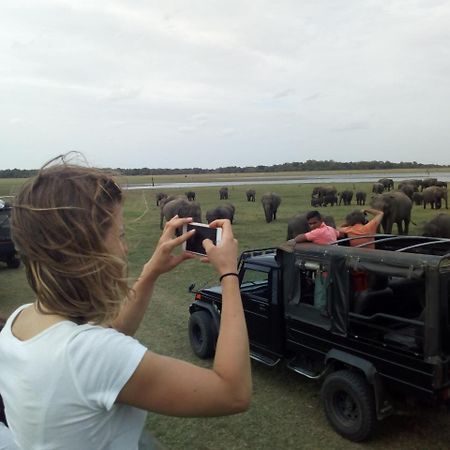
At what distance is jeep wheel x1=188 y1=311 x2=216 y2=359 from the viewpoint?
22.4 ft

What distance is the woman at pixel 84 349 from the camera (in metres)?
1.32

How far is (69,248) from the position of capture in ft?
4.66

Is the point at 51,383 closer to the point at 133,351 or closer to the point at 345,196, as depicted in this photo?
the point at 133,351

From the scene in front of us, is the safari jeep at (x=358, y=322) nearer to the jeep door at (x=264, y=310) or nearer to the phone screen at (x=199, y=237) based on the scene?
the jeep door at (x=264, y=310)

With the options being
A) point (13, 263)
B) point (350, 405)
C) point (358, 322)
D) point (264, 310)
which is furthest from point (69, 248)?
point (13, 263)

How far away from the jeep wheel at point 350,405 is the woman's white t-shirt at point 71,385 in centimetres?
369

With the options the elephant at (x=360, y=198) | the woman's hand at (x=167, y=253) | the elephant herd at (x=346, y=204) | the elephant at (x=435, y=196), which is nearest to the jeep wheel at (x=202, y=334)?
the woman's hand at (x=167, y=253)

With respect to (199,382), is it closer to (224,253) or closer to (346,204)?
(224,253)

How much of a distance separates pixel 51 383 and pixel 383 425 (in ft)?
14.9

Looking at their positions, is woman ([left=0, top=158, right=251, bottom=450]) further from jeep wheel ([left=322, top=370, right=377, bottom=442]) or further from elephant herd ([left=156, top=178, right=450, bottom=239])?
elephant herd ([left=156, top=178, right=450, bottom=239])

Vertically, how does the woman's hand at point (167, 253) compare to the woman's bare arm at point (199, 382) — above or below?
above

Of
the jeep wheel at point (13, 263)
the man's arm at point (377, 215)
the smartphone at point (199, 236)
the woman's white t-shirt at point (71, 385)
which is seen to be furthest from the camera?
the jeep wheel at point (13, 263)

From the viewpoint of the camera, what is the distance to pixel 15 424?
1464mm

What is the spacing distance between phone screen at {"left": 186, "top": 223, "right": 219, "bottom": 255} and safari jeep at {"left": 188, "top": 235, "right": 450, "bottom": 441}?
2.69m
